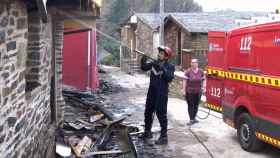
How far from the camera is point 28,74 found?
295 inches

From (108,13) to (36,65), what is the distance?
5787cm

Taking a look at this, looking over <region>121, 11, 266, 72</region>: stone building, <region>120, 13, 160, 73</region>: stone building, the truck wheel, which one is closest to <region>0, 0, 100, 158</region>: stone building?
the truck wheel

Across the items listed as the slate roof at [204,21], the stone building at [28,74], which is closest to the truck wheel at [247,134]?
the stone building at [28,74]

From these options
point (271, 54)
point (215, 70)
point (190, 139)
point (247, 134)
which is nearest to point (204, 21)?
point (215, 70)

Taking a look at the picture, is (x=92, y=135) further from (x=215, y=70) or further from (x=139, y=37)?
(x=139, y=37)

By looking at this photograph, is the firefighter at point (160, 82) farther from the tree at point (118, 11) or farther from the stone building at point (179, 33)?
the tree at point (118, 11)

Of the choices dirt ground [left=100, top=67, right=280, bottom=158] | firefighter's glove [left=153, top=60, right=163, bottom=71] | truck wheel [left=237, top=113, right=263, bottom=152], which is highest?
firefighter's glove [left=153, top=60, right=163, bottom=71]

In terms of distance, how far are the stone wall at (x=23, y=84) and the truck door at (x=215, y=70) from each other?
12.6 ft

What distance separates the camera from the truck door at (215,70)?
36.0 ft

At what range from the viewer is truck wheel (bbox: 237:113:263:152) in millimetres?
9364

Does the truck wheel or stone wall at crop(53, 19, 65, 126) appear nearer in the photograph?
the truck wheel

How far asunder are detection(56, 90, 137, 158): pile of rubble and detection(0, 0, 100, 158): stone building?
0.39m

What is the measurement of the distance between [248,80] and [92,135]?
3.29 meters

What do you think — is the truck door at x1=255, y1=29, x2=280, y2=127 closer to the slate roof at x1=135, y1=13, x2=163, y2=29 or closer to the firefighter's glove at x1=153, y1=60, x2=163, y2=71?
the firefighter's glove at x1=153, y1=60, x2=163, y2=71
